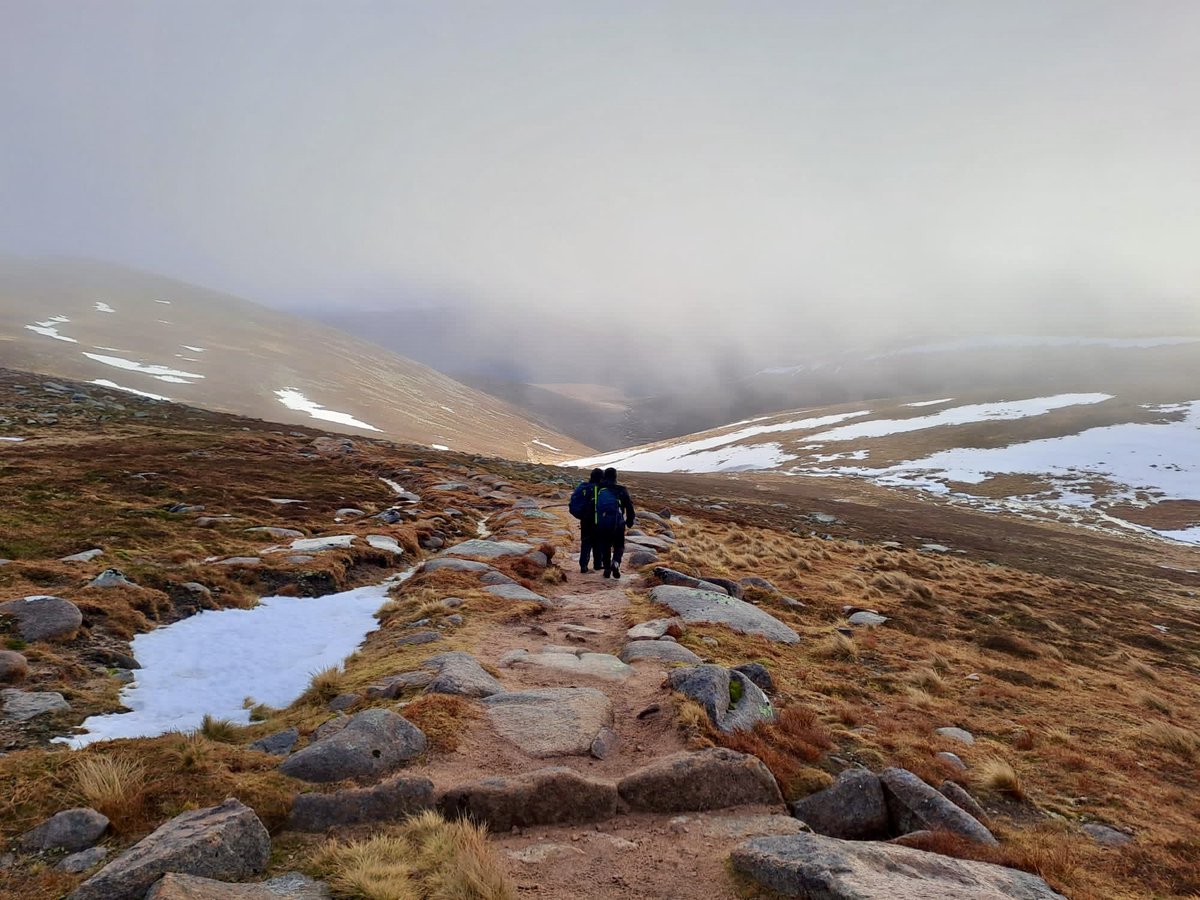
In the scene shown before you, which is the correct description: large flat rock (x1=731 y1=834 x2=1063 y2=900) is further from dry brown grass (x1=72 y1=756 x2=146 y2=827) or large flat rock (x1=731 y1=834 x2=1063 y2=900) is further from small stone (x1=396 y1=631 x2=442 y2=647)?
small stone (x1=396 y1=631 x2=442 y2=647)

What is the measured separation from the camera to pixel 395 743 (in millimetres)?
7086

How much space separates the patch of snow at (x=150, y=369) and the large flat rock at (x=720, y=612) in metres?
127

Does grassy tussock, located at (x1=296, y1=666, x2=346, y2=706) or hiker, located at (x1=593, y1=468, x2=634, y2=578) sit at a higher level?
hiker, located at (x1=593, y1=468, x2=634, y2=578)

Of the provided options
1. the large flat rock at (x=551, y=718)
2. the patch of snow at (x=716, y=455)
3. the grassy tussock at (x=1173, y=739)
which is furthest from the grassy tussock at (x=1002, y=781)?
the patch of snow at (x=716, y=455)

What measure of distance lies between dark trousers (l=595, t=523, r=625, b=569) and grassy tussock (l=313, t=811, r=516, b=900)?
12.7 m

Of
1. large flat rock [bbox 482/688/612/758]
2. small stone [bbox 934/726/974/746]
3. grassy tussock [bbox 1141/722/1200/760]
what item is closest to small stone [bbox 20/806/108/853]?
large flat rock [bbox 482/688/612/758]

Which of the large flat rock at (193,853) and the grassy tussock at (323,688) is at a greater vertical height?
the large flat rock at (193,853)

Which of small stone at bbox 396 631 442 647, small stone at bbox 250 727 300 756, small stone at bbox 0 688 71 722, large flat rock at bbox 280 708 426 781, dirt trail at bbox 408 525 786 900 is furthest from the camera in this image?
small stone at bbox 396 631 442 647

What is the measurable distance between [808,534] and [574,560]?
71.2ft

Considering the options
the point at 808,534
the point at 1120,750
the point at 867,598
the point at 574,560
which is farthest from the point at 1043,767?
the point at 808,534

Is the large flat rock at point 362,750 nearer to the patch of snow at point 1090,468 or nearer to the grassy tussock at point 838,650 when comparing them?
the grassy tussock at point 838,650

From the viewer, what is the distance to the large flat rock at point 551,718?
7848 millimetres

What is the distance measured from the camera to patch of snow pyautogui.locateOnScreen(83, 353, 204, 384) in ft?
364

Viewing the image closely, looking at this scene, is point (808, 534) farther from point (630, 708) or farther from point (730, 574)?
point (630, 708)
